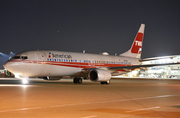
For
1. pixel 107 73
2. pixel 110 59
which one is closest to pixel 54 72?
pixel 107 73

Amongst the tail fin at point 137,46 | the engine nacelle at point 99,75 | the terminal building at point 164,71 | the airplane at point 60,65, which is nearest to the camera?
the airplane at point 60,65

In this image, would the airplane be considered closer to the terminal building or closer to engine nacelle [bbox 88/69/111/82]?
engine nacelle [bbox 88/69/111/82]

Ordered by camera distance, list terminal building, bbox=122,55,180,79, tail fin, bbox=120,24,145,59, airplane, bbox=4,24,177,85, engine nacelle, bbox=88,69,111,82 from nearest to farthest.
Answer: airplane, bbox=4,24,177,85
engine nacelle, bbox=88,69,111,82
tail fin, bbox=120,24,145,59
terminal building, bbox=122,55,180,79

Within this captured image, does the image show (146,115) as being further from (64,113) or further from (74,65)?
(74,65)

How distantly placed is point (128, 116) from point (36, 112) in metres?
3.17

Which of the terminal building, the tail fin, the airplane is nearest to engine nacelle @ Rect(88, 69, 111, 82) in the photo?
the airplane

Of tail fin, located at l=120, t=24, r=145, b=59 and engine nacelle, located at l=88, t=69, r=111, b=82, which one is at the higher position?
tail fin, located at l=120, t=24, r=145, b=59

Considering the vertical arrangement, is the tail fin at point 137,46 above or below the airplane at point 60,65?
above

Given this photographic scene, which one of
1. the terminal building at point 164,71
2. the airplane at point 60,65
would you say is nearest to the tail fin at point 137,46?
the airplane at point 60,65

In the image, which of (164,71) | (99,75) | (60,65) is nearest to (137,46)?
(99,75)

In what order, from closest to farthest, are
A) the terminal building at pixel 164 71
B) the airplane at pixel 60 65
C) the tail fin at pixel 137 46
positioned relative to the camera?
the airplane at pixel 60 65 → the tail fin at pixel 137 46 → the terminal building at pixel 164 71

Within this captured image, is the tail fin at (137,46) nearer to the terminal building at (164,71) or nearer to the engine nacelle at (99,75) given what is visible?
the engine nacelle at (99,75)

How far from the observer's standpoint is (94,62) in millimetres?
28578

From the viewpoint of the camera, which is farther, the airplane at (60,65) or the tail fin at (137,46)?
the tail fin at (137,46)
